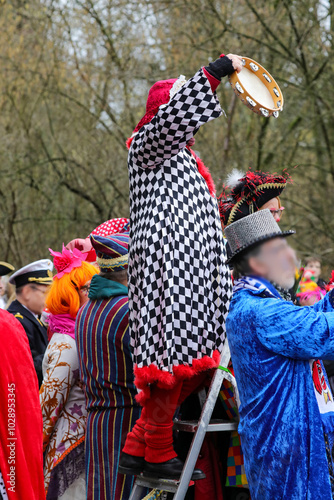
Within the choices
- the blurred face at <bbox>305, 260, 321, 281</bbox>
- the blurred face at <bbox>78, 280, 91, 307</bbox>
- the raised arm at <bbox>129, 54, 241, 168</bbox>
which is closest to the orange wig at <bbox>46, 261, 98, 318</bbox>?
the blurred face at <bbox>78, 280, 91, 307</bbox>

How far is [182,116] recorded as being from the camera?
283cm

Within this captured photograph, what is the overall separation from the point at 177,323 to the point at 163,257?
0.97 ft

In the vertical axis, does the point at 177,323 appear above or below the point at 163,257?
below

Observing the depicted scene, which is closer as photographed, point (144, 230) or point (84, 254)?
point (144, 230)

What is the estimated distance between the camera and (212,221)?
2992 mm

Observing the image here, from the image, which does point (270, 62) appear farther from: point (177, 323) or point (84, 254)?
point (177, 323)

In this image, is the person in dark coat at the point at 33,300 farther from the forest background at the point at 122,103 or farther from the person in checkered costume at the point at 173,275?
the forest background at the point at 122,103

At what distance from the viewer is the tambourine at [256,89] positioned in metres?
2.89

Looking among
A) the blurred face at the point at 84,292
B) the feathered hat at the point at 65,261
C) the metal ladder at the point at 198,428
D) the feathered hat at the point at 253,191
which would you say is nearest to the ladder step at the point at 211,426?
the metal ladder at the point at 198,428

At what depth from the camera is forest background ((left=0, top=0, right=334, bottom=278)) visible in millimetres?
10008

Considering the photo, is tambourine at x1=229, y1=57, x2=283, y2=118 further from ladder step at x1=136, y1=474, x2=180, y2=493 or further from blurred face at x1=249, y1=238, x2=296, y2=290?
ladder step at x1=136, y1=474, x2=180, y2=493

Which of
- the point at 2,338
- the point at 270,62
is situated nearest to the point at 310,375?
the point at 2,338

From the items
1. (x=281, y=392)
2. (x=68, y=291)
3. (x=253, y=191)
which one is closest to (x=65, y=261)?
(x=68, y=291)

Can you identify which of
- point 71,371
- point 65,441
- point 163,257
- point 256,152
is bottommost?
point 65,441
